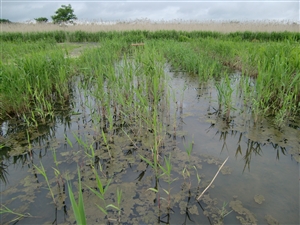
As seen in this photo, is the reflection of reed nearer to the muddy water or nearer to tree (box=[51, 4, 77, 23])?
the muddy water

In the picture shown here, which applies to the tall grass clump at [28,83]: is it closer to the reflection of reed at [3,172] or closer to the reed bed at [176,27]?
the reflection of reed at [3,172]

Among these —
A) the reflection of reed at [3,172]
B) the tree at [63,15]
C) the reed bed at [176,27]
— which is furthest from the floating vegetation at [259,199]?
the tree at [63,15]

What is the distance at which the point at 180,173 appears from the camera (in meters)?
2.05

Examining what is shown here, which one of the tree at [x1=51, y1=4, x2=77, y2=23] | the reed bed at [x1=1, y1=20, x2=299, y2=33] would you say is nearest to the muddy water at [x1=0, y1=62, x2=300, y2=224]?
the reed bed at [x1=1, y1=20, x2=299, y2=33]

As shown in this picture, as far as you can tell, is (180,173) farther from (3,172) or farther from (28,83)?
(28,83)

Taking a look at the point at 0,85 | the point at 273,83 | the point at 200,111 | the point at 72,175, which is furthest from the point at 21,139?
the point at 273,83

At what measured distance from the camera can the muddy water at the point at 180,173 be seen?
1628 mm

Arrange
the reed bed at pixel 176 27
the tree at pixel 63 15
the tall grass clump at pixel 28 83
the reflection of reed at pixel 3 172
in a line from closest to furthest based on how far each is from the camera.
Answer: the reflection of reed at pixel 3 172 < the tall grass clump at pixel 28 83 < the reed bed at pixel 176 27 < the tree at pixel 63 15

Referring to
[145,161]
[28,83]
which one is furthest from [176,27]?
[145,161]

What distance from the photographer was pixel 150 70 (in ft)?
10.0

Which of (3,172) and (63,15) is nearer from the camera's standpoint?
(3,172)

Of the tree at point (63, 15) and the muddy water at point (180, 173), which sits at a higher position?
the tree at point (63, 15)

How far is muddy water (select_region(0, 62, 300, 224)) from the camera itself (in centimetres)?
163

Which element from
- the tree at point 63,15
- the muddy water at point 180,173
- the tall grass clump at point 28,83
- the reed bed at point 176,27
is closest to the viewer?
the muddy water at point 180,173
